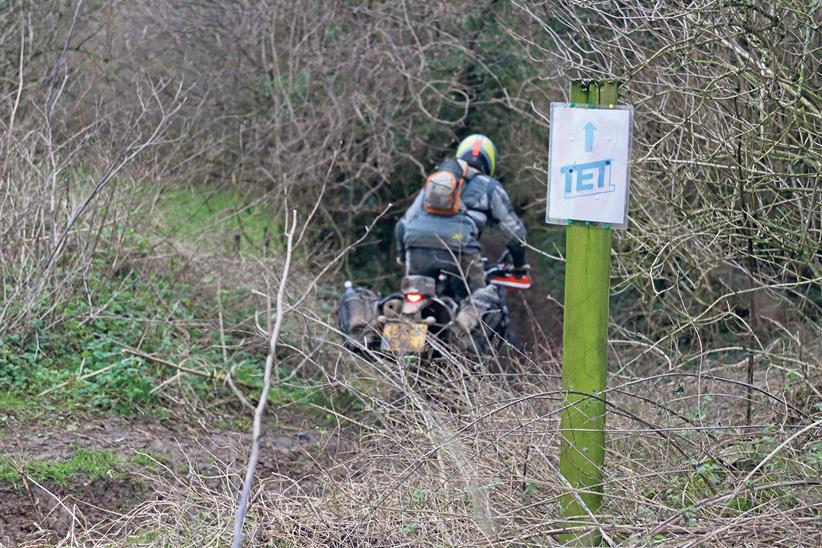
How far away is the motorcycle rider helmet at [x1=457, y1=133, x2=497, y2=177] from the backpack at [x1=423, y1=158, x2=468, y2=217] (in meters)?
0.26

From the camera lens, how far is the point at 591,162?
379cm

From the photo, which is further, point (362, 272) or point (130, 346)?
point (362, 272)

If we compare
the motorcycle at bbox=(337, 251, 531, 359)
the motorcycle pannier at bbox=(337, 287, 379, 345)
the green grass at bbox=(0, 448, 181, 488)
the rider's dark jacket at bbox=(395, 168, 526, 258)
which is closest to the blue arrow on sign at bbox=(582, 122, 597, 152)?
the green grass at bbox=(0, 448, 181, 488)

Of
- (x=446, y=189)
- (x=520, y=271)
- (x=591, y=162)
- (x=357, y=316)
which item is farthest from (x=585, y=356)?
(x=520, y=271)

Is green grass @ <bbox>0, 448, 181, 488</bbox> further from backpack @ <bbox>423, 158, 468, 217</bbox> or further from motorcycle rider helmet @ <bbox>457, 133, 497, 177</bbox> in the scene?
motorcycle rider helmet @ <bbox>457, 133, 497, 177</bbox>

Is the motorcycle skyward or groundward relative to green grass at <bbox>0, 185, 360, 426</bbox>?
skyward

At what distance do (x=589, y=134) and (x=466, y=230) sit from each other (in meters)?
4.31

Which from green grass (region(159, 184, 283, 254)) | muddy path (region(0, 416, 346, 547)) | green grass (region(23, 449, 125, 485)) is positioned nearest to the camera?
muddy path (region(0, 416, 346, 547))

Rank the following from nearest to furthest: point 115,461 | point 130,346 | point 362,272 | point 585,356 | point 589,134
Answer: point 589,134, point 585,356, point 115,461, point 130,346, point 362,272

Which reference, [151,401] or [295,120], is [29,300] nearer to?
[151,401]

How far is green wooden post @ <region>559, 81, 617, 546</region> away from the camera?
3.85m

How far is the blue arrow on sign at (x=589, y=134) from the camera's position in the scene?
12.4 ft

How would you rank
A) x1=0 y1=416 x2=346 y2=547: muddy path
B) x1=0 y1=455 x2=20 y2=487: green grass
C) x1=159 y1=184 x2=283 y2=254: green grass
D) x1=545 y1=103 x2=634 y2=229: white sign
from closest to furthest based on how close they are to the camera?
1. x1=545 y1=103 x2=634 y2=229: white sign
2. x1=0 y1=416 x2=346 y2=547: muddy path
3. x1=0 y1=455 x2=20 y2=487: green grass
4. x1=159 y1=184 x2=283 y2=254: green grass

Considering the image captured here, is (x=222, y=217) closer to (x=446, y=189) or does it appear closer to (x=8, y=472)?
(x=446, y=189)
